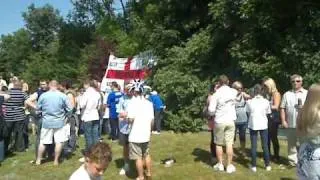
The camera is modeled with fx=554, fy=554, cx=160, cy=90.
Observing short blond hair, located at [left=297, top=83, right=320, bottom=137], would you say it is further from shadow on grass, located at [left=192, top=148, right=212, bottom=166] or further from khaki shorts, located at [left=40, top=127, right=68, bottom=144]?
khaki shorts, located at [left=40, top=127, right=68, bottom=144]

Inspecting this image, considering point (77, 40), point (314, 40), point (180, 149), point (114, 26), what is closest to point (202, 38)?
point (314, 40)

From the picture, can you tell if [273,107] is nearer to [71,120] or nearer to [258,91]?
[258,91]

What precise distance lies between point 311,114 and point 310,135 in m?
0.18

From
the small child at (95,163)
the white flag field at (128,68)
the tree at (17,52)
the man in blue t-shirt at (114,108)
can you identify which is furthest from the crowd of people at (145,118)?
the tree at (17,52)

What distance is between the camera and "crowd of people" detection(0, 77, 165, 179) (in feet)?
33.5

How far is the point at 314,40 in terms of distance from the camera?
19375 mm

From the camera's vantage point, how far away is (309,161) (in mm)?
4441

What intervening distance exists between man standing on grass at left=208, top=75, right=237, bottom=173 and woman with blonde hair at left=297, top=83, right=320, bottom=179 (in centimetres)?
631

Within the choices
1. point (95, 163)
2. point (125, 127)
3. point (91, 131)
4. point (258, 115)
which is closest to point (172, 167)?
point (125, 127)

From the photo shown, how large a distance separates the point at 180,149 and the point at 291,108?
3703 millimetres

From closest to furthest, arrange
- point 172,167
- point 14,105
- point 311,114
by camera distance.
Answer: point 311,114 → point 172,167 → point 14,105

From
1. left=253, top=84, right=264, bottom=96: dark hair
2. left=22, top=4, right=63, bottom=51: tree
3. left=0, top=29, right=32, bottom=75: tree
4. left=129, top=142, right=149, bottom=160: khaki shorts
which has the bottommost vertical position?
left=129, top=142, right=149, bottom=160: khaki shorts

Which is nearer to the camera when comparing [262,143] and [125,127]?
[125,127]

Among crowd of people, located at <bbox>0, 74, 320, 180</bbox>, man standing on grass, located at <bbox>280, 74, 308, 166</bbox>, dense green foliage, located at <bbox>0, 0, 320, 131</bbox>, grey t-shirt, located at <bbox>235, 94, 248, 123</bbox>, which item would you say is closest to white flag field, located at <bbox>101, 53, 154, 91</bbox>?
dense green foliage, located at <bbox>0, 0, 320, 131</bbox>
